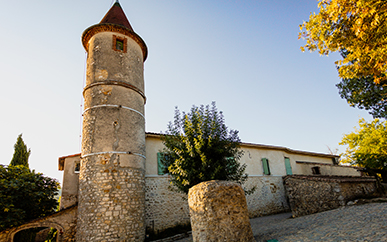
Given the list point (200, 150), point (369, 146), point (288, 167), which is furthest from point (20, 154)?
point (369, 146)

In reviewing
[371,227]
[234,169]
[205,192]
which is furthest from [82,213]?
[371,227]

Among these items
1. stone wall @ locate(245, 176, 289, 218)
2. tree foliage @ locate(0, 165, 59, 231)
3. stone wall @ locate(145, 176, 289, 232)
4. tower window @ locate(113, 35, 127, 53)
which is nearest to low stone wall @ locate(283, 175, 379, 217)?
stone wall @ locate(245, 176, 289, 218)

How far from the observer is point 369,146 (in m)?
22.6

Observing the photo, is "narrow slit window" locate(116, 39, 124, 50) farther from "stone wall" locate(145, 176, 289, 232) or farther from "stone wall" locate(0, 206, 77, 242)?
"stone wall" locate(0, 206, 77, 242)

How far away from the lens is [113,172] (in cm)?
1023

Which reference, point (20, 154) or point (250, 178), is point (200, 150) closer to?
point (250, 178)

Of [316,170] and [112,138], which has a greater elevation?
[112,138]

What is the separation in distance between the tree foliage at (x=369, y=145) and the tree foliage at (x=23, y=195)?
1057 inches

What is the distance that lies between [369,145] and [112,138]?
2472 cm

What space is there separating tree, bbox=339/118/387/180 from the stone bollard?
21.4 metres

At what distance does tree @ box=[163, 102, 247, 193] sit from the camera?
359 inches

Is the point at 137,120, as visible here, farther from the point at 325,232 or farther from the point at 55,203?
the point at 325,232

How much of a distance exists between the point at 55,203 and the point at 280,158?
1697 centimetres

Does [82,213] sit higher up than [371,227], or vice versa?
[82,213]
